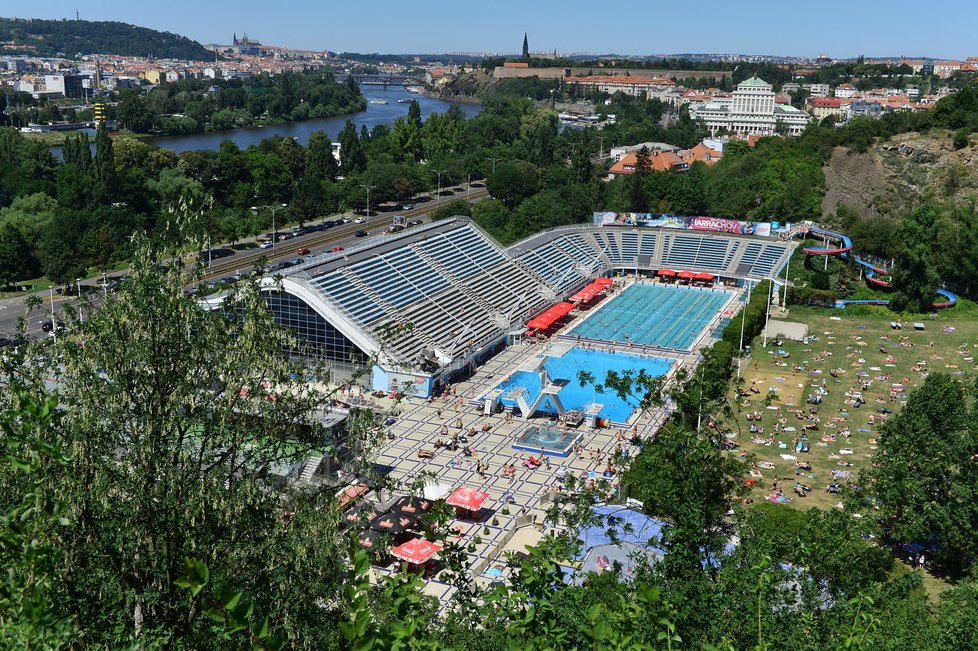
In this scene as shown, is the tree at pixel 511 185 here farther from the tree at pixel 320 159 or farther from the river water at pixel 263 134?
the river water at pixel 263 134

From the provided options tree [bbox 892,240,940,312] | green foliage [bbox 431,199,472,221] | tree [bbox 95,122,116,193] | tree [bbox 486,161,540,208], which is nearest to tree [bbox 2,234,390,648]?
tree [bbox 892,240,940,312]

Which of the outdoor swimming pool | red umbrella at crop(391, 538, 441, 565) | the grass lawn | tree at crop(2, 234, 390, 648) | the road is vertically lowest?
the outdoor swimming pool

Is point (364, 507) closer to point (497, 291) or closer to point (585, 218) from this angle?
point (497, 291)

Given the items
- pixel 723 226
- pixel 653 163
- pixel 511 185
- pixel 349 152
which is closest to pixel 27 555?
pixel 723 226

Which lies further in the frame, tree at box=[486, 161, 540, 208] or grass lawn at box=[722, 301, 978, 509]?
tree at box=[486, 161, 540, 208]

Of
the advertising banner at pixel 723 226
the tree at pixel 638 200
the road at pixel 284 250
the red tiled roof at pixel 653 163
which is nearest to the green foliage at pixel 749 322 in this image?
the advertising banner at pixel 723 226

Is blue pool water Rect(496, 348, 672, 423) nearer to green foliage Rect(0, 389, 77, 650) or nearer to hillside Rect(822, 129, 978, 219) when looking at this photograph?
green foliage Rect(0, 389, 77, 650)
